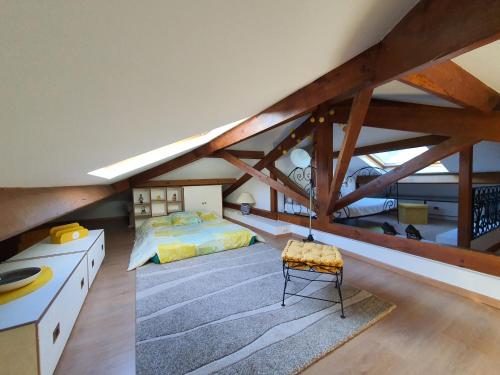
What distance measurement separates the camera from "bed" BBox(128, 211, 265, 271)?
9.92 feet

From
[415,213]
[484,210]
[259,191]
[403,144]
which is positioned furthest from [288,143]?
[484,210]

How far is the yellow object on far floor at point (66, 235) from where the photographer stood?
248cm

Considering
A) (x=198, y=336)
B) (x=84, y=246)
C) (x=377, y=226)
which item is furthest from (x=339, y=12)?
(x=377, y=226)

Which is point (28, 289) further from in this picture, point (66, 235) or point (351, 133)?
point (351, 133)

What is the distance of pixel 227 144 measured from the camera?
342cm

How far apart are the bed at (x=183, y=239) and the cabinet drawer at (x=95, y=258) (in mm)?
381

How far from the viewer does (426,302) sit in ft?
6.50

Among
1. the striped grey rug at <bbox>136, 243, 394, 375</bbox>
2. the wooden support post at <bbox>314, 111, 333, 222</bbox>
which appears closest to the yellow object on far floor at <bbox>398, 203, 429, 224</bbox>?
the wooden support post at <bbox>314, 111, 333, 222</bbox>

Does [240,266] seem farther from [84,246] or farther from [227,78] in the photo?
[227,78]

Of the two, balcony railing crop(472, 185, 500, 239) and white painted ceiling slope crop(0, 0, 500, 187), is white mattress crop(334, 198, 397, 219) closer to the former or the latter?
balcony railing crop(472, 185, 500, 239)

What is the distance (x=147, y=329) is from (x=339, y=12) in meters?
2.42

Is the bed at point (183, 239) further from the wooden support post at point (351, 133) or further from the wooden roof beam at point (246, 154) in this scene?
the wooden support post at point (351, 133)

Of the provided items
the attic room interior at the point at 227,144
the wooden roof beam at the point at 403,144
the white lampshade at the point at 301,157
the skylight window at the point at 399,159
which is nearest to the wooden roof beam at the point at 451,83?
the attic room interior at the point at 227,144

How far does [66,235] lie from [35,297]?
1.47 metres
